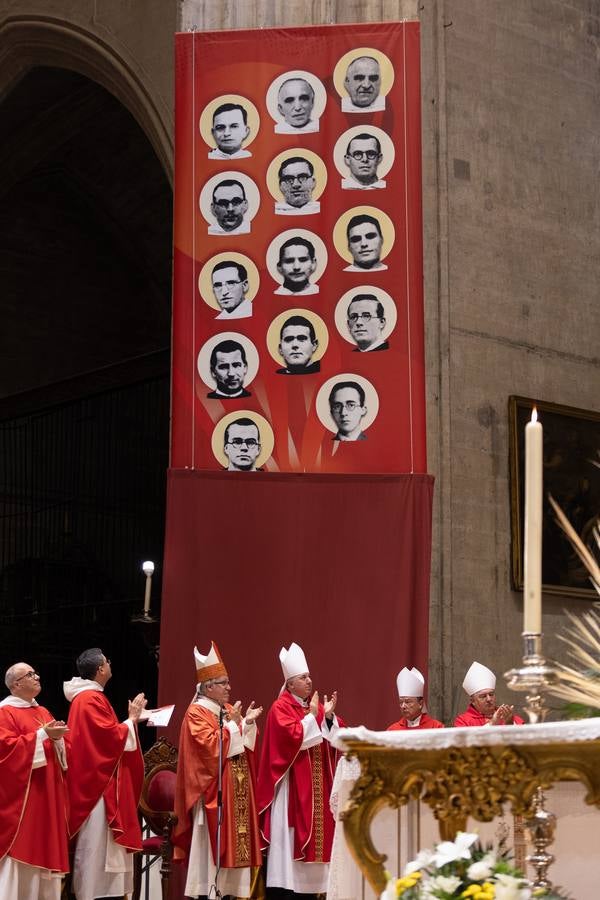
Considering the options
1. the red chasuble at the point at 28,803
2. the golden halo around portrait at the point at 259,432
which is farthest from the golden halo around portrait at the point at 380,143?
the red chasuble at the point at 28,803

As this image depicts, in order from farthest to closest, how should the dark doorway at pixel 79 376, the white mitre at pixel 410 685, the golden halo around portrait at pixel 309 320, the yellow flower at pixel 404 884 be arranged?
the dark doorway at pixel 79 376
the golden halo around portrait at pixel 309 320
the white mitre at pixel 410 685
the yellow flower at pixel 404 884

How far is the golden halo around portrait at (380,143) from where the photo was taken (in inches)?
377

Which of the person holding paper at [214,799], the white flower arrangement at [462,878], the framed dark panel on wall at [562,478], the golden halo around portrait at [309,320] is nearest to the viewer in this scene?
the white flower arrangement at [462,878]

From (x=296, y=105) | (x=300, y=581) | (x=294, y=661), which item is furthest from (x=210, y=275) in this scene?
(x=294, y=661)

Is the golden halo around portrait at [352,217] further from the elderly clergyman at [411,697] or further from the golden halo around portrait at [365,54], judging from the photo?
the elderly clergyman at [411,697]

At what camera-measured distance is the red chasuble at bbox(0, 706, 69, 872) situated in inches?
302

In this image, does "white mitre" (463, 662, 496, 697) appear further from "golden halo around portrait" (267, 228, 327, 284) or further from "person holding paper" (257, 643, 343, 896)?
"golden halo around portrait" (267, 228, 327, 284)

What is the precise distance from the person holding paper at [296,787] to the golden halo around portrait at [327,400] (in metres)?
1.62

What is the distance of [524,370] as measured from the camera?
11195mm

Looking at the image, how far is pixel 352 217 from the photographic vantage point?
9.62 m

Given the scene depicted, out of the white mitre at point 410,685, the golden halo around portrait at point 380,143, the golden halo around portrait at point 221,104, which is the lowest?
the white mitre at point 410,685

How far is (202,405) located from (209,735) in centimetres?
239

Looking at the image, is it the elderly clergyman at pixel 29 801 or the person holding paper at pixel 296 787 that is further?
the person holding paper at pixel 296 787

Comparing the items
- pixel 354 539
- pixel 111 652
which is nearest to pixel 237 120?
pixel 354 539
